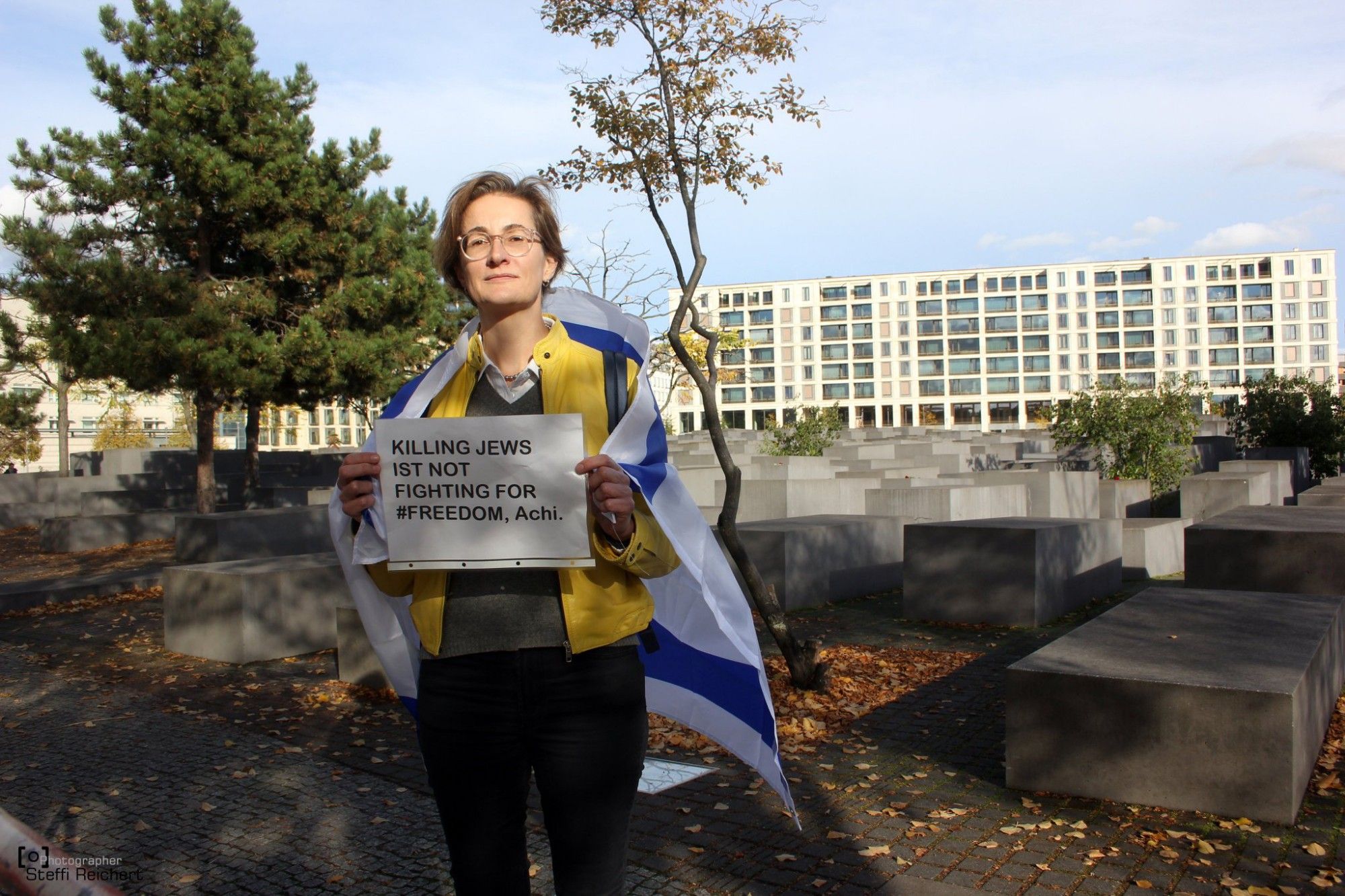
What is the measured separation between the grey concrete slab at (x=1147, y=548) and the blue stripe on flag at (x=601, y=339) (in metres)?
11.0

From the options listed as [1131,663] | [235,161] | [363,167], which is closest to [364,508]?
[1131,663]

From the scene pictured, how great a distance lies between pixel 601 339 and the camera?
2.58 m

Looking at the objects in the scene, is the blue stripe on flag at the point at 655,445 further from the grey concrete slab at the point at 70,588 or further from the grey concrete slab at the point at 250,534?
the grey concrete slab at the point at 250,534

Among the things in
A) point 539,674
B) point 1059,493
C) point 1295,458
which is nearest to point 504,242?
point 539,674

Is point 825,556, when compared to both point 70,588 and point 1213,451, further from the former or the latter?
point 1213,451

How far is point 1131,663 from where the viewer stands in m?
5.17

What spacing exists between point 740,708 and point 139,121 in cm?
1965

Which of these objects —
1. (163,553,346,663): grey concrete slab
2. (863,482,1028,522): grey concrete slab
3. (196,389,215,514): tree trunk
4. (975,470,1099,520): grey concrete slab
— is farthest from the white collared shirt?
(196,389,215,514): tree trunk

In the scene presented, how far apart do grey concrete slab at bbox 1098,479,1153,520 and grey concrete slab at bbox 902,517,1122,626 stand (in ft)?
23.3

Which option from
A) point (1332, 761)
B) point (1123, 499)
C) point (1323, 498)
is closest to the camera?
point (1332, 761)

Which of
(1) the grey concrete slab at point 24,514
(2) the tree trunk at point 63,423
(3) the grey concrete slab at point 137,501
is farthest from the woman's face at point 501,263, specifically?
(2) the tree trunk at point 63,423

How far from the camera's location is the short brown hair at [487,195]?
2.46 m

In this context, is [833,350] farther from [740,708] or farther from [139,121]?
[740,708]

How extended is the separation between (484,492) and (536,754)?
537 mm
